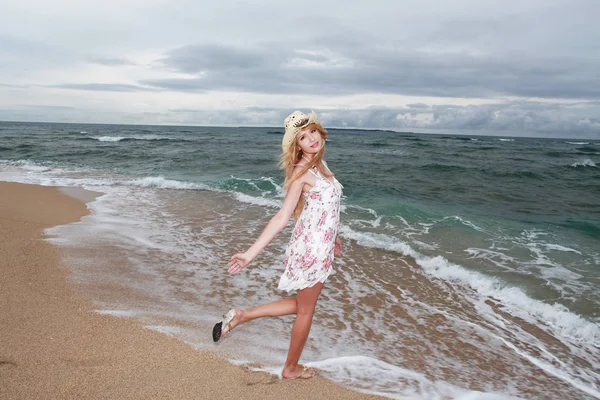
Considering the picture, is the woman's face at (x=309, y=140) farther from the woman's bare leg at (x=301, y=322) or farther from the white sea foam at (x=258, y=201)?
the white sea foam at (x=258, y=201)

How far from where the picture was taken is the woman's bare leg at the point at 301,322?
10.2 feet

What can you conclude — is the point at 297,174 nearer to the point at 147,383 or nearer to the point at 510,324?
the point at 147,383

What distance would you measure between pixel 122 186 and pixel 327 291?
11095 mm

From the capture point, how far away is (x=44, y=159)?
77.3ft

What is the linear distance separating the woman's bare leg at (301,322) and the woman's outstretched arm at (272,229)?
0.56 m

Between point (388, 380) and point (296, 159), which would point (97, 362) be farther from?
point (388, 380)

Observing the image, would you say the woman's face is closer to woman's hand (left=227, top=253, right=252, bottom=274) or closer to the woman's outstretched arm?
the woman's outstretched arm

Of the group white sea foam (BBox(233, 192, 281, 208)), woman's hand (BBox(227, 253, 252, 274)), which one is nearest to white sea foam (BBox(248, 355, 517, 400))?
woman's hand (BBox(227, 253, 252, 274))

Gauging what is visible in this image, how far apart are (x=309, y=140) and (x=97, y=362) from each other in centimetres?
230

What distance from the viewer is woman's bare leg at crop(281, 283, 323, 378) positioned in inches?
123

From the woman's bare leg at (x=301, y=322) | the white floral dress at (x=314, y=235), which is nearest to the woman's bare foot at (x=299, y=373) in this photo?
the woman's bare leg at (x=301, y=322)

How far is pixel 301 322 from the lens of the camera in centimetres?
318

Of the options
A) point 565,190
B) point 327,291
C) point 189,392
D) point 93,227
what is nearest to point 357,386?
point 189,392

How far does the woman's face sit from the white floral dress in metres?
0.17
